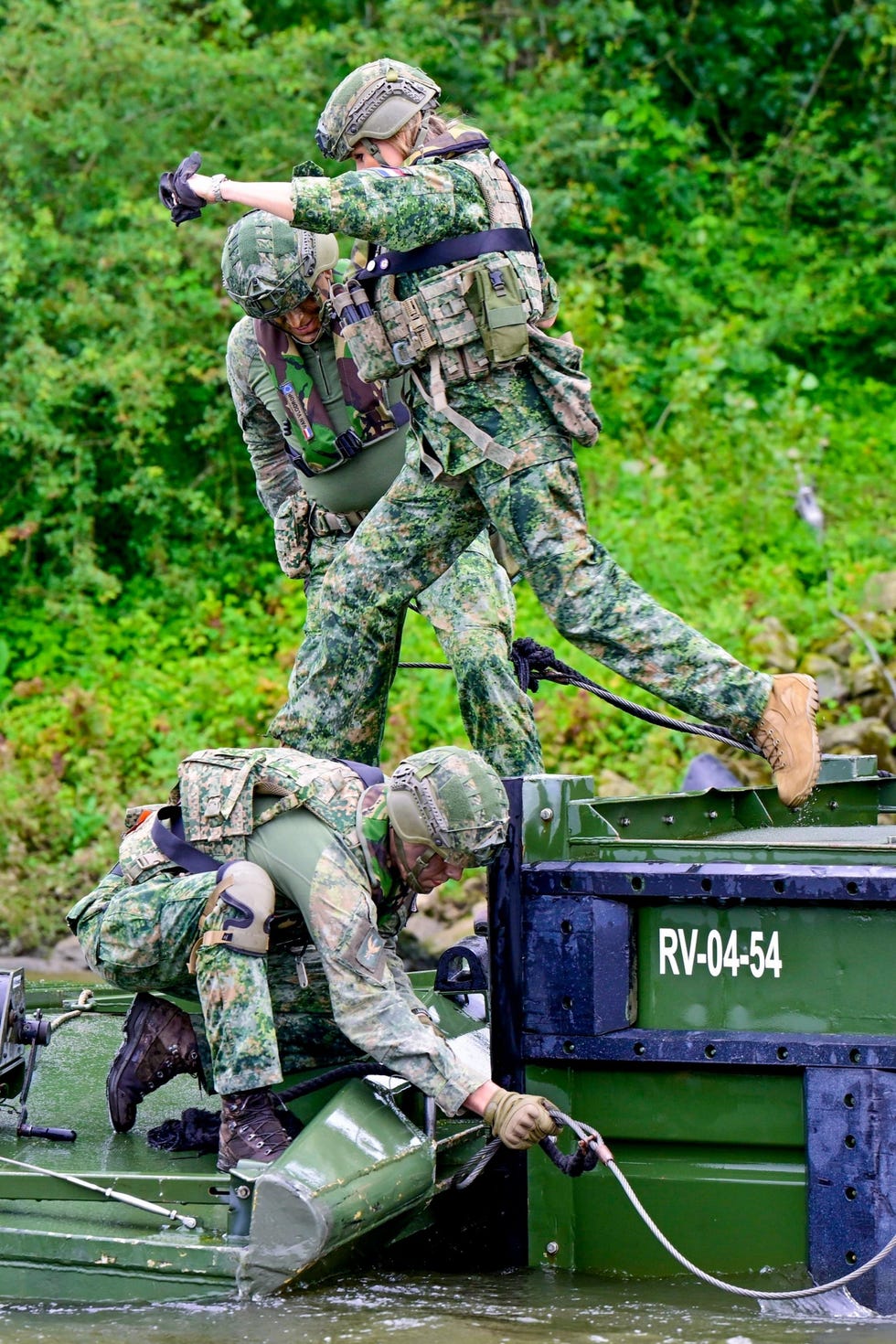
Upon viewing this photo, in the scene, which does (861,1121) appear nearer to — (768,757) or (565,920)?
(565,920)

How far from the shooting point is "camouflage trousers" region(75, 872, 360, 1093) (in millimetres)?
4008

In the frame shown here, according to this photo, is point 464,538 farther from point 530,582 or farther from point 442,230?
point 442,230

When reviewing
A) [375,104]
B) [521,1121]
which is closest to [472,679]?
[375,104]

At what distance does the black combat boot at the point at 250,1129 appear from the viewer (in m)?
3.97

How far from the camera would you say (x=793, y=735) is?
4.42 meters

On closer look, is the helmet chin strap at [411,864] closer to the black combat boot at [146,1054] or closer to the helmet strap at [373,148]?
the black combat boot at [146,1054]

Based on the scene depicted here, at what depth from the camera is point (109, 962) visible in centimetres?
425

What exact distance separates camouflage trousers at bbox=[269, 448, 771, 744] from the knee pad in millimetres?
1107

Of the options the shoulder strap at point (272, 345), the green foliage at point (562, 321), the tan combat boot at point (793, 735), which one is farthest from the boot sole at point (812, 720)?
the green foliage at point (562, 321)

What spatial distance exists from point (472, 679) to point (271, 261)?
4.38ft

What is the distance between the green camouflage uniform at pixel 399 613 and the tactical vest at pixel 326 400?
0.04 feet

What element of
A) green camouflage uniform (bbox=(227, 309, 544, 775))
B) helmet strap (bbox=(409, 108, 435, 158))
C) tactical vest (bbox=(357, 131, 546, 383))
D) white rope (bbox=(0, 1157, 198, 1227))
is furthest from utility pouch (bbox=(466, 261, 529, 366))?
white rope (bbox=(0, 1157, 198, 1227))

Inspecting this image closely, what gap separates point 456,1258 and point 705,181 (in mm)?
10337

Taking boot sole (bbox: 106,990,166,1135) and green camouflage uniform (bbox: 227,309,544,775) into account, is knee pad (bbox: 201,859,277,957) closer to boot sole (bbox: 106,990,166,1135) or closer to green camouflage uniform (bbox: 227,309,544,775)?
boot sole (bbox: 106,990,166,1135)
